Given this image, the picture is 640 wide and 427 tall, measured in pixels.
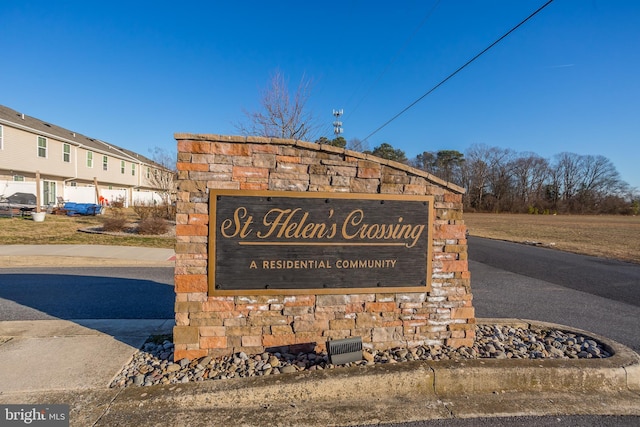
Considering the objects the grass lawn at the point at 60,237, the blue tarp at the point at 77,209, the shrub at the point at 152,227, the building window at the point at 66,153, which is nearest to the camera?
the grass lawn at the point at 60,237

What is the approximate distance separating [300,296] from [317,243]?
1.86 ft

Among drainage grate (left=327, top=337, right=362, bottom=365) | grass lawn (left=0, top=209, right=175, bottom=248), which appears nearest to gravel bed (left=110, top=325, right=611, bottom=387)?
drainage grate (left=327, top=337, right=362, bottom=365)

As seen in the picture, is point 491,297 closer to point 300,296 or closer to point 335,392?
point 300,296

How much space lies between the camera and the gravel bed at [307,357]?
2.88m

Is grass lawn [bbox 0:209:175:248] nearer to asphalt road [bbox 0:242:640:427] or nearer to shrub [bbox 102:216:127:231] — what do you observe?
shrub [bbox 102:216:127:231]

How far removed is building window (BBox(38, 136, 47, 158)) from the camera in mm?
21875

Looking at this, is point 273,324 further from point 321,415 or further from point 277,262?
point 321,415

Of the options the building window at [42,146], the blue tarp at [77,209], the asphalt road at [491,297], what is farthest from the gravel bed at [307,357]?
the building window at [42,146]

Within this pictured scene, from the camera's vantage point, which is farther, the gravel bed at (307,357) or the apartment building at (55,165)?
the apartment building at (55,165)

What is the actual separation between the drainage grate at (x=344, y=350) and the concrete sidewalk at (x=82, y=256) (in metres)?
6.96

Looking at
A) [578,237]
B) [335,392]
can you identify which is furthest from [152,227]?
[578,237]

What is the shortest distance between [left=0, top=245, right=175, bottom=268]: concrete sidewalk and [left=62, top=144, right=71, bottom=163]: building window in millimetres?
17363

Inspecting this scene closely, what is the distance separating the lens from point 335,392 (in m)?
2.70

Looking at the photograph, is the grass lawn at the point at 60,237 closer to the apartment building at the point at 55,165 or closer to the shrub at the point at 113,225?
the shrub at the point at 113,225
